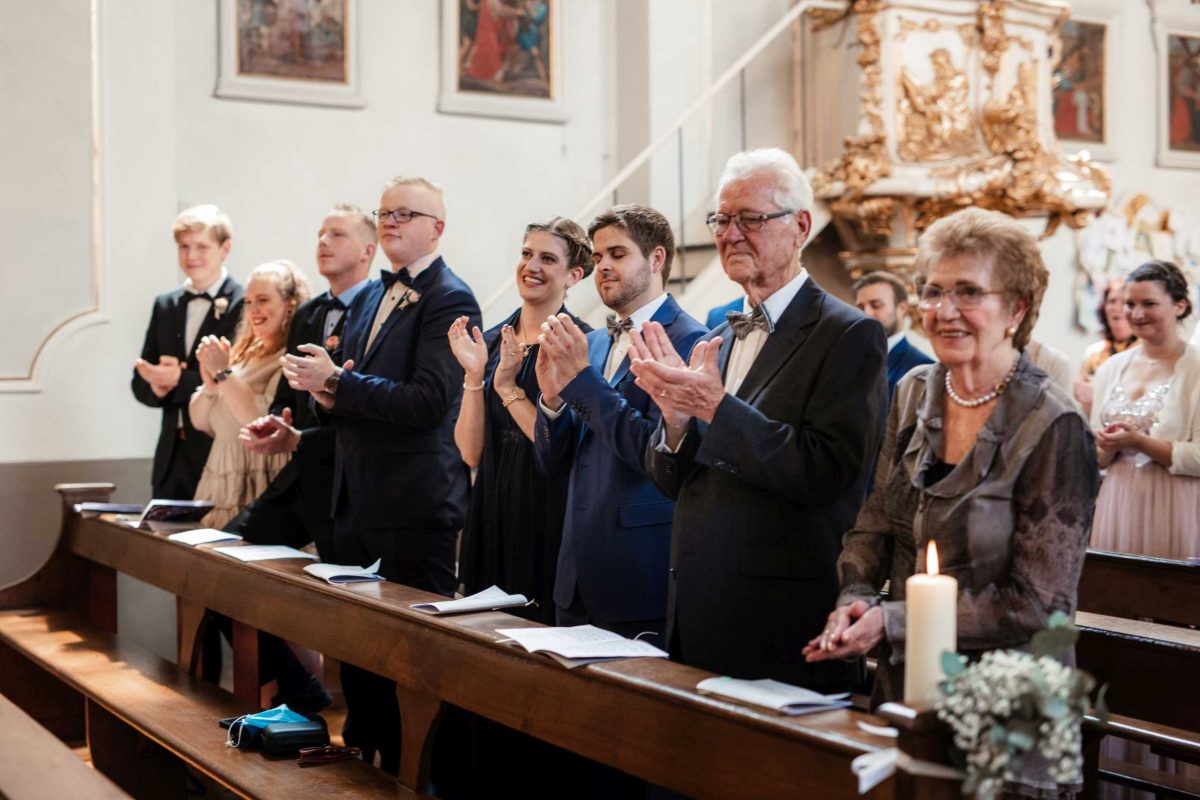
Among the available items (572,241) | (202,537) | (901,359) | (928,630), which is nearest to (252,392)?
(202,537)

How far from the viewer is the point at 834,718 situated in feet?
6.80

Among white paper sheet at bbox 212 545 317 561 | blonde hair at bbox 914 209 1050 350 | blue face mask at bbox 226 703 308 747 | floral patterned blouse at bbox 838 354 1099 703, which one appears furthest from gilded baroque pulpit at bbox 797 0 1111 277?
floral patterned blouse at bbox 838 354 1099 703

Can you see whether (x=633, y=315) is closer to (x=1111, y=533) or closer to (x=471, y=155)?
(x=1111, y=533)

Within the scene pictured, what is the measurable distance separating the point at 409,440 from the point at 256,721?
1124 millimetres

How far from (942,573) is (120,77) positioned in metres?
5.39

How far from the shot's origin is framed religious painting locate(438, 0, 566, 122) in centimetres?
776

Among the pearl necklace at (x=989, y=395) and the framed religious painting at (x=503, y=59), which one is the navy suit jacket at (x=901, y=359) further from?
the framed religious painting at (x=503, y=59)

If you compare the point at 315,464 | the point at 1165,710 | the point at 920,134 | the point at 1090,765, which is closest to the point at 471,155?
the point at 920,134

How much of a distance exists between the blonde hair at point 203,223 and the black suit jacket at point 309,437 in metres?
1.10

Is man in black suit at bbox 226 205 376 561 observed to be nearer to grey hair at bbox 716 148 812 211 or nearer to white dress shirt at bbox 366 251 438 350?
white dress shirt at bbox 366 251 438 350

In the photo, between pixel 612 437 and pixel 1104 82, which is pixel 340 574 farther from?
pixel 1104 82

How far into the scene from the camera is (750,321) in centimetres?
287

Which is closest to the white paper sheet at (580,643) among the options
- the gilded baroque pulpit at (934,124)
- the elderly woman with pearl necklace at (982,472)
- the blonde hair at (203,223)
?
the elderly woman with pearl necklace at (982,472)

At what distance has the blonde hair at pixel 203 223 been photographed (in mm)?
5656
